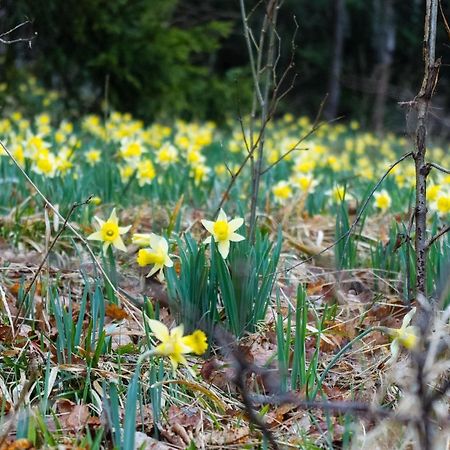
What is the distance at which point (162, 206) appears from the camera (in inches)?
136

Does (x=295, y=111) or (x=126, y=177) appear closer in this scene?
(x=126, y=177)

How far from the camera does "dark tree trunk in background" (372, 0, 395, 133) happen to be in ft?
40.8

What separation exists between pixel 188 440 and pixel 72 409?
30cm

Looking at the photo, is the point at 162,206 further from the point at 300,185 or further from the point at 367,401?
the point at 367,401

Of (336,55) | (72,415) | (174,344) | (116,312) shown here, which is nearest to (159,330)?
A: (174,344)

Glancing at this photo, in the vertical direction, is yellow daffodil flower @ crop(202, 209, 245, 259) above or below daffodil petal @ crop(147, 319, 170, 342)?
above

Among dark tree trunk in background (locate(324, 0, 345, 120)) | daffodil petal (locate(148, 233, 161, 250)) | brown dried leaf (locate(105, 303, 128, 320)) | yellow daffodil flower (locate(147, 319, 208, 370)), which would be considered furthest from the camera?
dark tree trunk in background (locate(324, 0, 345, 120))

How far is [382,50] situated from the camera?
15.4m

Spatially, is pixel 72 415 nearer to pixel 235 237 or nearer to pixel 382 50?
pixel 235 237

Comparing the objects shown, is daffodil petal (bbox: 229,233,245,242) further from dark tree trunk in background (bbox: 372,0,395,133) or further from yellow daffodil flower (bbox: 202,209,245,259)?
dark tree trunk in background (bbox: 372,0,395,133)

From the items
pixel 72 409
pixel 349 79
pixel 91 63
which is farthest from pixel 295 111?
pixel 72 409

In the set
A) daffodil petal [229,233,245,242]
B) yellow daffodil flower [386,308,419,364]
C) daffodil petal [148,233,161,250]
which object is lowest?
yellow daffodil flower [386,308,419,364]

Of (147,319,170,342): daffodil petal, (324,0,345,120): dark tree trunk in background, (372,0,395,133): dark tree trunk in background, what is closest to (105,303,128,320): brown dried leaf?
(147,319,170,342): daffodil petal

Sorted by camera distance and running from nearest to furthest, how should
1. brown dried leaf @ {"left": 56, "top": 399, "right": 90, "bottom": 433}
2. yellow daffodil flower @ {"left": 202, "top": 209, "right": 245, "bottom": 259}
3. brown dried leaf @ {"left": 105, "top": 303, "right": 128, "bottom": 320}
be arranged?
brown dried leaf @ {"left": 56, "top": 399, "right": 90, "bottom": 433} < yellow daffodil flower @ {"left": 202, "top": 209, "right": 245, "bottom": 259} < brown dried leaf @ {"left": 105, "top": 303, "right": 128, "bottom": 320}
